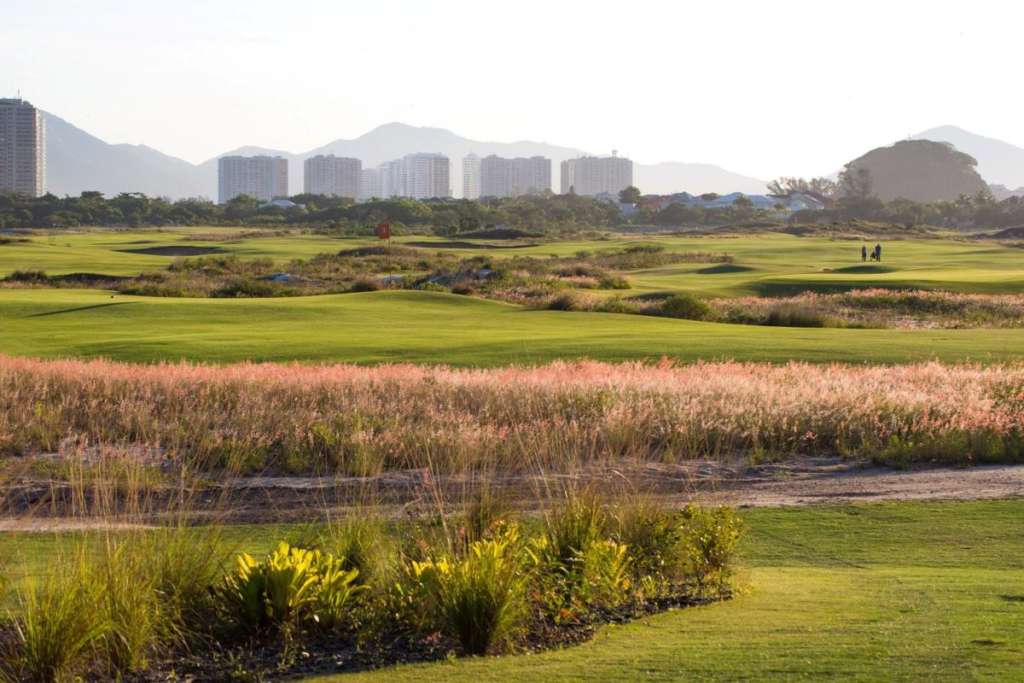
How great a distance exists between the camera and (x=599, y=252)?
96.6 m

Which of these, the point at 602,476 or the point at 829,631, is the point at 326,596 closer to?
the point at 829,631

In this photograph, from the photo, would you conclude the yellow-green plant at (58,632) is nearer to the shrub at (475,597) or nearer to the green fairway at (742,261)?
the shrub at (475,597)

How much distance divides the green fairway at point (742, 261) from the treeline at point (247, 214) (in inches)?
1320

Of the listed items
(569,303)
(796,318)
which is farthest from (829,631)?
(569,303)

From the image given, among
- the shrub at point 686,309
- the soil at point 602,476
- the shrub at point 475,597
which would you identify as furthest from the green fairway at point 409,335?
the shrub at point 475,597

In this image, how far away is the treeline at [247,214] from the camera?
507 ft

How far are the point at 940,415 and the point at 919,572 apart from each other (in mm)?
9837

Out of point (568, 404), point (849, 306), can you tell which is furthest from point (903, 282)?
point (568, 404)

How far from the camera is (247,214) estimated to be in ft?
600

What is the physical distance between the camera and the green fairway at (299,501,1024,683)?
7.15 m

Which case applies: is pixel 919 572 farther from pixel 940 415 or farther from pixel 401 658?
pixel 940 415

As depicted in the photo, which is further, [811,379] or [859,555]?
[811,379]

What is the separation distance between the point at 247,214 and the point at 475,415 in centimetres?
16951

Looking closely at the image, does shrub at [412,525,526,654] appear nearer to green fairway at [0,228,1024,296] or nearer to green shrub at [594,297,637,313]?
green shrub at [594,297,637,313]
